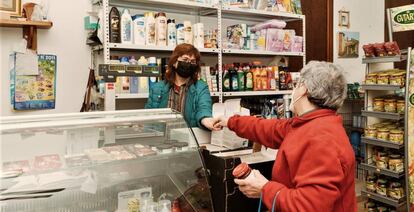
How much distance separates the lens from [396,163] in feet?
11.1

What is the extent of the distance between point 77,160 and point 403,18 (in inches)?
132

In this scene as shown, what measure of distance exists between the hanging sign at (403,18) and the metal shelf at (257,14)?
40.8 inches

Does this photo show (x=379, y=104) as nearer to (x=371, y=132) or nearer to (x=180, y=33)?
(x=371, y=132)

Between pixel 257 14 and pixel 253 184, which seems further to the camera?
pixel 257 14

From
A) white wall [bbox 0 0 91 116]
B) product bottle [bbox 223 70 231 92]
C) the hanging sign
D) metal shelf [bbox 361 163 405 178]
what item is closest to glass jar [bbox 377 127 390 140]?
metal shelf [bbox 361 163 405 178]

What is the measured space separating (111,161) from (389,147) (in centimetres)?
288

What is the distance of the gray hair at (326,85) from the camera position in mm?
1532

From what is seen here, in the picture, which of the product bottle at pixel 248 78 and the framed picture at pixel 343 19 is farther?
the framed picture at pixel 343 19

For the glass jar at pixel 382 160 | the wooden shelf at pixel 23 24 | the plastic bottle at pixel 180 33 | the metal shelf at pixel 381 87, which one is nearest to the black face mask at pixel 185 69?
the plastic bottle at pixel 180 33

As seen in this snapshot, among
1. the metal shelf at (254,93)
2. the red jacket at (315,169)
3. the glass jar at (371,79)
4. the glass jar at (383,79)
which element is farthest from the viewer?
the metal shelf at (254,93)

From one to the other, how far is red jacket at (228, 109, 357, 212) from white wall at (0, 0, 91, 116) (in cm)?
243

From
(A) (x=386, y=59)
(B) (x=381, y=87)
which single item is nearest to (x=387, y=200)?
(B) (x=381, y=87)

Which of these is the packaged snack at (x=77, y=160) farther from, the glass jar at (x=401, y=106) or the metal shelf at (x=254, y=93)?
the glass jar at (x=401, y=106)

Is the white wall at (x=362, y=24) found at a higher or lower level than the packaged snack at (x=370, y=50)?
higher
